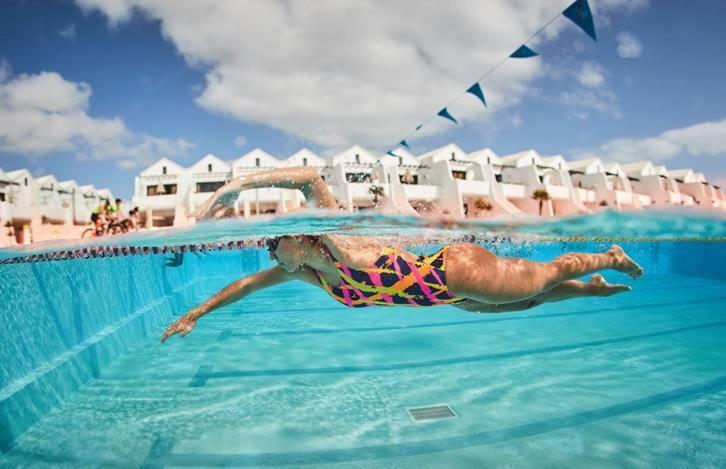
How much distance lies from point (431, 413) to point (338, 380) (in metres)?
1.46

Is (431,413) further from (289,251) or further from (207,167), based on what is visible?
(207,167)

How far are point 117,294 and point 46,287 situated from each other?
86.3 inches

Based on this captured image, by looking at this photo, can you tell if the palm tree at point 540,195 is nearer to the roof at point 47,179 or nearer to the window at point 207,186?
the window at point 207,186

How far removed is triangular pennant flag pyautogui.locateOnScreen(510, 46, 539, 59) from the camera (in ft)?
25.5

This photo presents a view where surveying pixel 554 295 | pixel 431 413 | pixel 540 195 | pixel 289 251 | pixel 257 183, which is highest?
pixel 540 195

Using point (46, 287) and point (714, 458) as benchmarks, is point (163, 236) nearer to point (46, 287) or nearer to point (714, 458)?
point (46, 287)

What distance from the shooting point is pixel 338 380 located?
17.8 feet

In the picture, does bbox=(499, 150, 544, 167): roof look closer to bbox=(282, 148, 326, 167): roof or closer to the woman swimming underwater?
bbox=(282, 148, 326, 167): roof

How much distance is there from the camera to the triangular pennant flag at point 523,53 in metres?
7.76

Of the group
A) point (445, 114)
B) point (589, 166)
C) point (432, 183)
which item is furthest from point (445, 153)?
point (445, 114)

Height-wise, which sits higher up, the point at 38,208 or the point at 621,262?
the point at 38,208

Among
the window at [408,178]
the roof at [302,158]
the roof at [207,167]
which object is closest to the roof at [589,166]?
the window at [408,178]

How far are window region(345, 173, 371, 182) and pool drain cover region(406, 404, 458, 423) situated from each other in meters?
38.5

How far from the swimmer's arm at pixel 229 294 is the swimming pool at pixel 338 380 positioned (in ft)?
3.67
